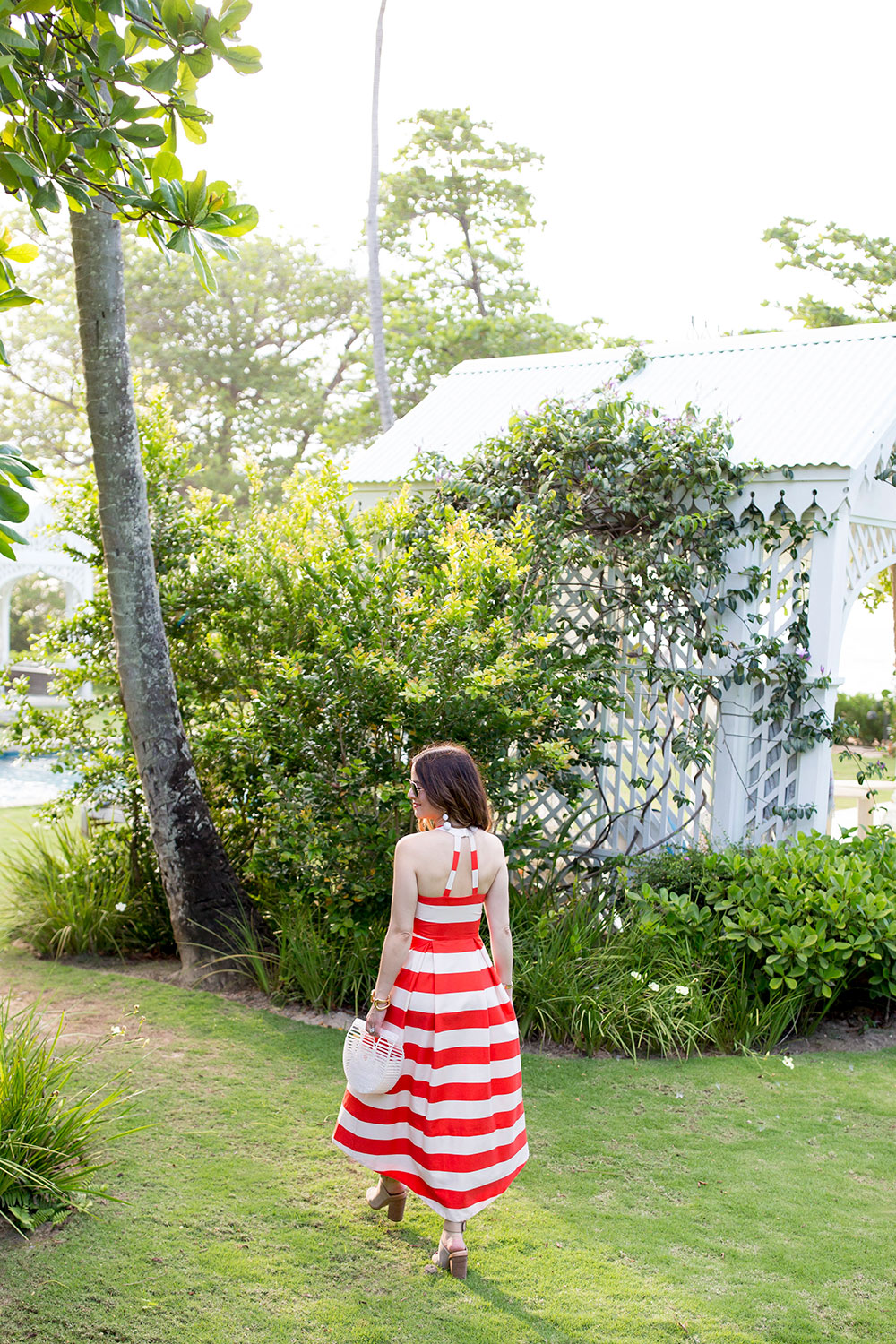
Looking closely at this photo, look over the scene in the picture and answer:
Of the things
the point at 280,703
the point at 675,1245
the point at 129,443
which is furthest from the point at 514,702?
the point at 675,1245

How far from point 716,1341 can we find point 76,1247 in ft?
6.30

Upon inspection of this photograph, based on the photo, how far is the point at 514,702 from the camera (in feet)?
18.8

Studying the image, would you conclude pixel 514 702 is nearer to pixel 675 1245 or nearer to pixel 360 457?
pixel 675 1245

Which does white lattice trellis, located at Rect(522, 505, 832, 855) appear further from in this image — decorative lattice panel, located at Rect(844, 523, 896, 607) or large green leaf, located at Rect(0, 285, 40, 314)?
large green leaf, located at Rect(0, 285, 40, 314)

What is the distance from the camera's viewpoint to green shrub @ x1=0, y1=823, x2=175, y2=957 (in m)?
6.48

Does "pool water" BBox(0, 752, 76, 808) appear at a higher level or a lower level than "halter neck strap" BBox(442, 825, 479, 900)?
lower

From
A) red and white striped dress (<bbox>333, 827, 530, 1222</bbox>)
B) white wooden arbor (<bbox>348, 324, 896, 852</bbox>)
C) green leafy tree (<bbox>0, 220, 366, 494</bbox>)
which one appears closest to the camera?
red and white striped dress (<bbox>333, 827, 530, 1222</bbox>)

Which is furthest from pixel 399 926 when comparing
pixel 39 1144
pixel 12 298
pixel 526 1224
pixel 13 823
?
pixel 13 823

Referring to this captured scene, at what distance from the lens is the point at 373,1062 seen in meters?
3.31

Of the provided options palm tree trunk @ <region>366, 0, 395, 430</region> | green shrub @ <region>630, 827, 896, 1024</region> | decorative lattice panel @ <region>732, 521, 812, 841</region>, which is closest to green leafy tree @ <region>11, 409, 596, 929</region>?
green shrub @ <region>630, 827, 896, 1024</region>

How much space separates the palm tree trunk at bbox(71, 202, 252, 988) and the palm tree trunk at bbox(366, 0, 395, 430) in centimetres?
1165

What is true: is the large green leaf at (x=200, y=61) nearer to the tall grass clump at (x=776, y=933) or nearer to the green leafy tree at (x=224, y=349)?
the tall grass clump at (x=776, y=933)

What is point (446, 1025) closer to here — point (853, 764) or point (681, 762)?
point (681, 762)

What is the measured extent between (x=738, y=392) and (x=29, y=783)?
10.6 m
